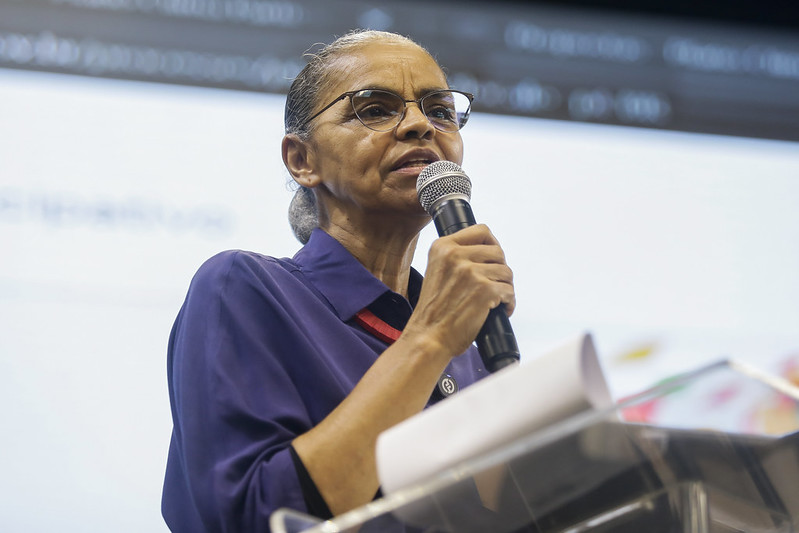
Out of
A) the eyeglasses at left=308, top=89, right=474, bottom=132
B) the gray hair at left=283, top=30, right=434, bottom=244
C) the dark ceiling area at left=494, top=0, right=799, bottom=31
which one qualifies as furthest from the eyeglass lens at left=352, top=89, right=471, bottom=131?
the dark ceiling area at left=494, top=0, right=799, bottom=31

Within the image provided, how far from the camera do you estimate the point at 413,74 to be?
165 cm

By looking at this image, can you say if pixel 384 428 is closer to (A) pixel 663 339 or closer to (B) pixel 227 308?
(B) pixel 227 308

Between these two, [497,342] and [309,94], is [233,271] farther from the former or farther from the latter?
[309,94]

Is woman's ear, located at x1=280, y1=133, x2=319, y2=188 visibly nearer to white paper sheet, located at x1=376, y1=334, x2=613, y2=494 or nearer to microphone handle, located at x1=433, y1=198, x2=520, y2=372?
microphone handle, located at x1=433, y1=198, x2=520, y2=372

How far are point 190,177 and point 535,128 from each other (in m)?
1.19

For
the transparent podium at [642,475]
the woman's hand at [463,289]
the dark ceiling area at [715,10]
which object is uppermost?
the dark ceiling area at [715,10]

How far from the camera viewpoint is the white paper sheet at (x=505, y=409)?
0.78 m

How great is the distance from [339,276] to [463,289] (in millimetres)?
368

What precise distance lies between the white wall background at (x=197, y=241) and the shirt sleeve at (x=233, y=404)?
1005 millimetres

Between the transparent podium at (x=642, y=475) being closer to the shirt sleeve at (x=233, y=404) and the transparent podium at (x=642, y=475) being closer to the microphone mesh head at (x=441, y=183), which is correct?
the shirt sleeve at (x=233, y=404)

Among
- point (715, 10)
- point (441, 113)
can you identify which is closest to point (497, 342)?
point (441, 113)

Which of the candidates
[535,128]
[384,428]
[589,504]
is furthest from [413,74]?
[535,128]

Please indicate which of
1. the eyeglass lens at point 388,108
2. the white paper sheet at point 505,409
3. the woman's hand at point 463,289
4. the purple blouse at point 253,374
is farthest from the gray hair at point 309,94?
the white paper sheet at point 505,409

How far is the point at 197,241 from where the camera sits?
2.66 m
